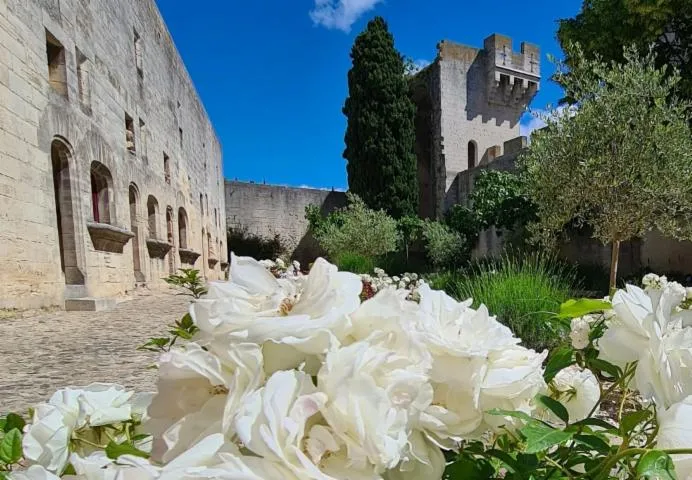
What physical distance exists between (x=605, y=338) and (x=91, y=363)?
3.97 m

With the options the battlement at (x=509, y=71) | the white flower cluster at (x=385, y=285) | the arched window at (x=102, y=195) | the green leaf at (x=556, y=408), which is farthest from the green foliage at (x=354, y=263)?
the battlement at (x=509, y=71)

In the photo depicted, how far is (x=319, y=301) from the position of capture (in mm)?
461

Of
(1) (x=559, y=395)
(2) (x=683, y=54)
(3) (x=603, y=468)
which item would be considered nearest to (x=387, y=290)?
(3) (x=603, y=468)

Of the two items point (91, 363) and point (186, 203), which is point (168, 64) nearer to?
point (186, 203)

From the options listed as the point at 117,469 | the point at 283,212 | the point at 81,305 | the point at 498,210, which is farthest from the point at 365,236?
the point at 117,469

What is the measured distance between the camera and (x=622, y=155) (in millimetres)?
5047

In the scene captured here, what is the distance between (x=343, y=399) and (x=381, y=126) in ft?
58.5

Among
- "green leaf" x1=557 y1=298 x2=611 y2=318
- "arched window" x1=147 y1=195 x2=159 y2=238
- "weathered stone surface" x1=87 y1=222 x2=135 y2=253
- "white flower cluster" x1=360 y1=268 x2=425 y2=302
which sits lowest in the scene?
"white flower cluster" x1=360 y1=268 x2=425 y2=302

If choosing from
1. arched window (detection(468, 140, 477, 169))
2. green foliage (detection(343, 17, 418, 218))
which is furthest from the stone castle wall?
arched window (detection(468, 140, 477, 169))

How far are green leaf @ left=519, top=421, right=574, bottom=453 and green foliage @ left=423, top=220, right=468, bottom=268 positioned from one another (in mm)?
13696

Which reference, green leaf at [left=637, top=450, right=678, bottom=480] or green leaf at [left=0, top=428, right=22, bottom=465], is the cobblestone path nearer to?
green leaf at [left=0, top=428, right=22, bottom=465]

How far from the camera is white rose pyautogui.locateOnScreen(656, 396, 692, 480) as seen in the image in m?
0.44

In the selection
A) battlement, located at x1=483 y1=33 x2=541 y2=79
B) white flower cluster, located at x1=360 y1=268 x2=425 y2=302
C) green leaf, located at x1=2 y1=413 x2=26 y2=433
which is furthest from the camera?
battlement, located at x1=483 y1=33 x2=541 y2=79

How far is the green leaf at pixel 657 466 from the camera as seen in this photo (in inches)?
16.3
